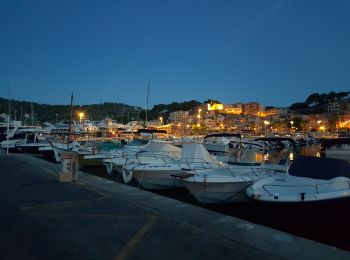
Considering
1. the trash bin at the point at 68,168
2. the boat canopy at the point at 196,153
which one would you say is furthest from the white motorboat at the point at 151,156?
the trash bin at the point at 68,168

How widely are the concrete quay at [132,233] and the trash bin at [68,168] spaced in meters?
3.07

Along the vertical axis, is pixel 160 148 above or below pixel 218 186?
above

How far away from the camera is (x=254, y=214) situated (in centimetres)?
1098

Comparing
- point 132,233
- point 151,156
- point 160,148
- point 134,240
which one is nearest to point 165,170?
point 151,156

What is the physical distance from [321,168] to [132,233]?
6852 millimetres

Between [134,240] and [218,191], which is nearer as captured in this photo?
[134,240]

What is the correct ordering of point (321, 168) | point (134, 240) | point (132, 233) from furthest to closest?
point (321, 168) → point (132, 233) → point (134, 240)

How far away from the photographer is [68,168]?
13016 millimetres

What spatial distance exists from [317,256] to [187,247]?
2148 mm

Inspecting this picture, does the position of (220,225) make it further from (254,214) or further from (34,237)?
(254,214)

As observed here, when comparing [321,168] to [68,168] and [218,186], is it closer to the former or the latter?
[218,186]

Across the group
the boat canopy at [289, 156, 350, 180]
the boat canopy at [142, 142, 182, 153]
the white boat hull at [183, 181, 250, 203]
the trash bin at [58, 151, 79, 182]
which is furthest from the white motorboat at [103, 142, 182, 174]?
the boat canopy at [289, 156, 350, 180]

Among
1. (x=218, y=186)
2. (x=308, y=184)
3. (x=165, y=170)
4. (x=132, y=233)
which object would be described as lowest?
(x=132, y=233)

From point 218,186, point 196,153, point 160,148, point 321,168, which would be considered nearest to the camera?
point 321,168
